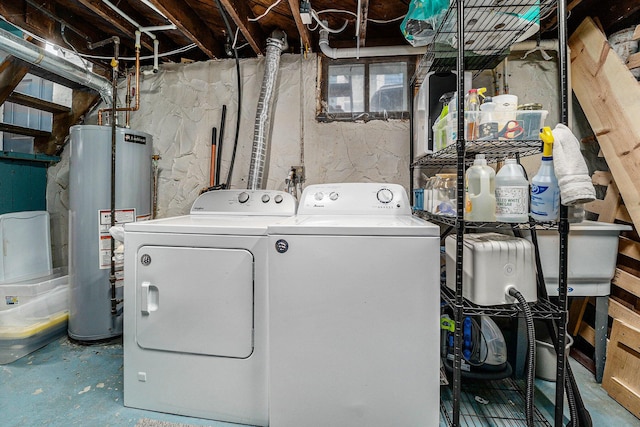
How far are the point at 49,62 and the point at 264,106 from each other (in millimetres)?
1414

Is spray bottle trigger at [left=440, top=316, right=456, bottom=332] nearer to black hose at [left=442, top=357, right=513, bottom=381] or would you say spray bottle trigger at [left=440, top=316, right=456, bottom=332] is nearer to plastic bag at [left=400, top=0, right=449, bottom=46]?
black hose at [left=442, top=357, right=513, bottom=381]

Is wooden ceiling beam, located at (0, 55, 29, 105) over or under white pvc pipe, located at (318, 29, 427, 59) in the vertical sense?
under

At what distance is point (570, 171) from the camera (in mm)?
1131

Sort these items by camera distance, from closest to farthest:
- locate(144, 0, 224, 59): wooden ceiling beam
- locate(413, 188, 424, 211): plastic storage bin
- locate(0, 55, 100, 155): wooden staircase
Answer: locate(144, 0, 224, 59): wooden ceiling beam, locate(413, 188, 424, 211): plastic storage bin, locate(0, 55, 100, 155): wooden staircase

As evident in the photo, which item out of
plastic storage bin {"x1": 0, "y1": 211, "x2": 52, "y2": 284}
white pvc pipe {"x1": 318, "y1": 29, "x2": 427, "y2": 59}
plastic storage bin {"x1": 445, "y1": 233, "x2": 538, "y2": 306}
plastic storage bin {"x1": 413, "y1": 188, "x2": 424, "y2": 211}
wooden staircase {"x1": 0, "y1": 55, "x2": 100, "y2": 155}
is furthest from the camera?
wooden staircase {"x1": 0, "y1": 55, "x2": 100, "y2": 155}

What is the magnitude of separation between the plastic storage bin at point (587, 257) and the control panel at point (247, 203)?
1.46 m

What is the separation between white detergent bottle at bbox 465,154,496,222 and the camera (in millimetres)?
1312

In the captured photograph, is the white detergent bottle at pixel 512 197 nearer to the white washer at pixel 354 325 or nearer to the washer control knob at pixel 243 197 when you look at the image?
the white washer at pixel 354 325

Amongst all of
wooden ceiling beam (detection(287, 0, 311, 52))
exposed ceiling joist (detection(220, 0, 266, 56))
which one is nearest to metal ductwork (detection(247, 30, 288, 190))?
exposed ceiling joist (detection(220, 0, 266, 56))

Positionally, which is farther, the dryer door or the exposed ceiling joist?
the exposed ceiling joist

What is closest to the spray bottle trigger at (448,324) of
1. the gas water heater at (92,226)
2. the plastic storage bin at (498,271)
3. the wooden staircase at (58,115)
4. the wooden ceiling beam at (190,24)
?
the plastic storage bin at (498,271)

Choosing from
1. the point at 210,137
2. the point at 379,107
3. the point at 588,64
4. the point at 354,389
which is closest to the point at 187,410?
the point at 354,389

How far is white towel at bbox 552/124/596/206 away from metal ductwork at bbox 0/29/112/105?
9.56ft

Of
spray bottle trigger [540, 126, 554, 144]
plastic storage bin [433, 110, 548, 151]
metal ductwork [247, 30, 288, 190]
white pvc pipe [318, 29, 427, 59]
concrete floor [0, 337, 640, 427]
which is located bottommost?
concrete floor [0, 337, 640, 427]
